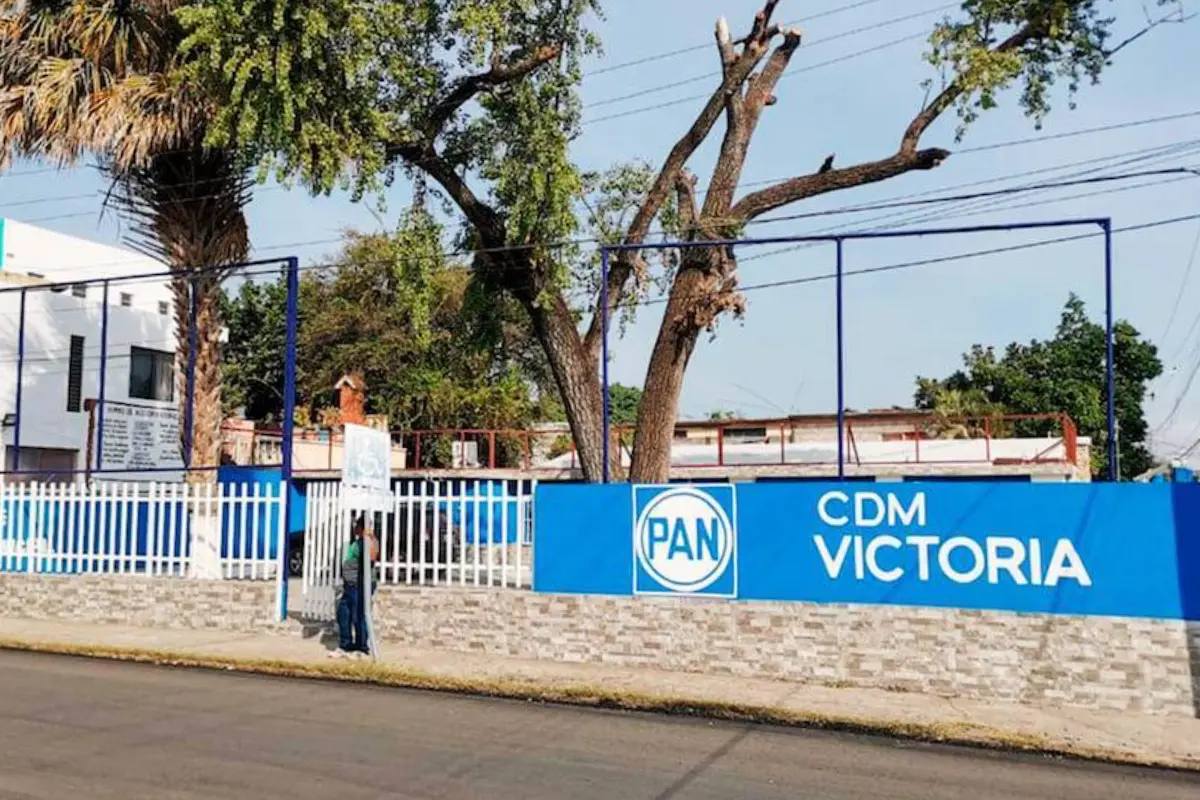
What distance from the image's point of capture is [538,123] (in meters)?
15.8

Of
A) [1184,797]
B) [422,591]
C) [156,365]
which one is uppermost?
[156,365]

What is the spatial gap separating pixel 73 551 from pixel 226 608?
2.95 metres

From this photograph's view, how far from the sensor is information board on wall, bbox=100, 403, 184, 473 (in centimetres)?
1775

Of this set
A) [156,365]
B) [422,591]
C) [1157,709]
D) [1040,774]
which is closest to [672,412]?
[422,591]

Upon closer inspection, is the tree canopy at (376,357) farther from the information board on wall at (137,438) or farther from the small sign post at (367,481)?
the small sign post at (367,481)

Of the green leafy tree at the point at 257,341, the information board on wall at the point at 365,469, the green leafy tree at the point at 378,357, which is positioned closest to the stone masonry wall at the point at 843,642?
the information board on wall at the point at 365,469

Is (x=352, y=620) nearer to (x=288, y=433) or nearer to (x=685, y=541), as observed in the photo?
(x=288, y=433)

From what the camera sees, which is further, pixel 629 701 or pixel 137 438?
pixel 137 438

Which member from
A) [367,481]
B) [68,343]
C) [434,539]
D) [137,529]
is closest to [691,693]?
[434,539]

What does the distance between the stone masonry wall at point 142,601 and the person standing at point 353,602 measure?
6.49ft

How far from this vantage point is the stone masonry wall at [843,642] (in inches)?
396

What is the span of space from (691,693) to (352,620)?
4.12 metres

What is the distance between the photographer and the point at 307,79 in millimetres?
14664

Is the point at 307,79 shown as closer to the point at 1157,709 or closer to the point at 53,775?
the point at 53,775
